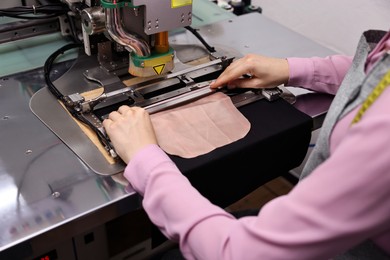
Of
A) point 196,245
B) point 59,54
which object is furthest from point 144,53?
point 196,245

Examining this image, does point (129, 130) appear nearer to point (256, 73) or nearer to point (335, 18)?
point (256, 73)

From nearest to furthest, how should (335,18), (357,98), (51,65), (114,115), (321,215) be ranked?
1. (321,215)
2. (357,98)
3. (114,115)
4. (51,65)
5. (335,18)

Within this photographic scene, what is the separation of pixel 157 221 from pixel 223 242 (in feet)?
0.47

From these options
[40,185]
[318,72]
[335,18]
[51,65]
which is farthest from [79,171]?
[335,18]

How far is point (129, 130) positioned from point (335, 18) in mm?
1124

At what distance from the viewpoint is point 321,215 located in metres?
0.63

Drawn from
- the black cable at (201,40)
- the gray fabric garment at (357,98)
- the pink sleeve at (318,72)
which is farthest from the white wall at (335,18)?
the gray fabric garment at (357,98)

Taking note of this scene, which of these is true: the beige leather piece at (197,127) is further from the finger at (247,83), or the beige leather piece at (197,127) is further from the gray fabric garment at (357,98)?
the gray fabric garment at (357,98)

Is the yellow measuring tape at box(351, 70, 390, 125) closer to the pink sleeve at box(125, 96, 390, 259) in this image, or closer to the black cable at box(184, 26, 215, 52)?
the pink sleeve at box(125, 96, 390, 259)

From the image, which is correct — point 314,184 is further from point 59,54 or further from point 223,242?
point 59,54

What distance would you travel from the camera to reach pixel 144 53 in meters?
1.06

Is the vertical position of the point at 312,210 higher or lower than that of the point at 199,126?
higher

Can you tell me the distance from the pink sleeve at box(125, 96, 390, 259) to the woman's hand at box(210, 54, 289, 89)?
0.45 metres

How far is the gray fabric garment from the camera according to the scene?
2.37 feet
